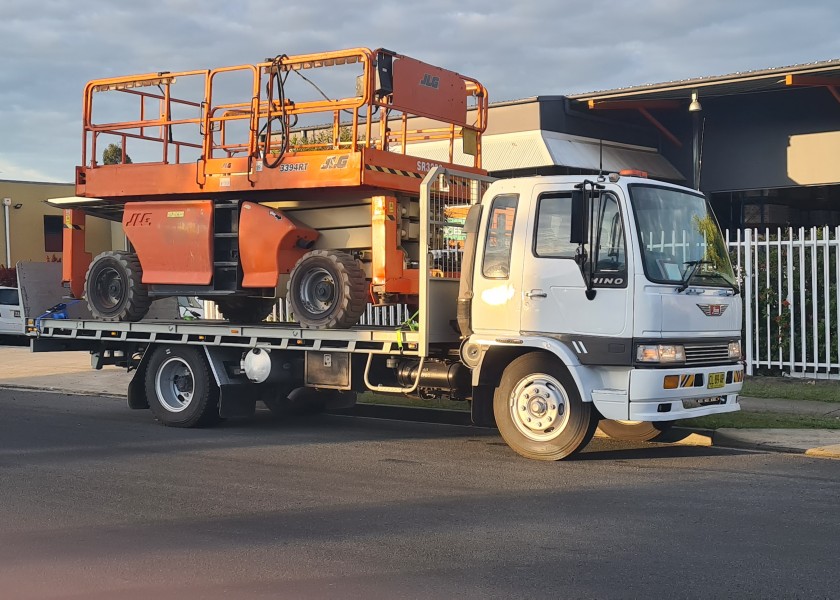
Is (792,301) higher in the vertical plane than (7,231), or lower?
lower

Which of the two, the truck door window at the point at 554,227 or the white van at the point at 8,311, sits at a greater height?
the truck door window at the point at 554,227

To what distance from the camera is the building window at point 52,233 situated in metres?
43.3

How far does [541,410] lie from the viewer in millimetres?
9156

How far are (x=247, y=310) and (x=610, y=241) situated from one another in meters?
6.51

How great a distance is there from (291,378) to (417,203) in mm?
2432

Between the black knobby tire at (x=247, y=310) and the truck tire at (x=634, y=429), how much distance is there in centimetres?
495

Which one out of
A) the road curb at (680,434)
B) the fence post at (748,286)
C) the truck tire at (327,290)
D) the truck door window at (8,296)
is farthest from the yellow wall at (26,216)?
the truck tire at (327,290)

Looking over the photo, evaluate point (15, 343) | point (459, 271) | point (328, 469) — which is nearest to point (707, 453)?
point (459, 271)

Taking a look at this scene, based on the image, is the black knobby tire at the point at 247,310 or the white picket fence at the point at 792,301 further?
the white picket fence at the point at 792,301

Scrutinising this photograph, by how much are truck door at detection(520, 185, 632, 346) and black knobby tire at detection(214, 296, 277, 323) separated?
16.9ft

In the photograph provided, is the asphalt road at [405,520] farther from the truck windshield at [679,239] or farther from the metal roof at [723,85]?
the metal roof at [723,85]

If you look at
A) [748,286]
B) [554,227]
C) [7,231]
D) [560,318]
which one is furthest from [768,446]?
[7,231]

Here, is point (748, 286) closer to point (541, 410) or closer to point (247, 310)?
point (541, 410)

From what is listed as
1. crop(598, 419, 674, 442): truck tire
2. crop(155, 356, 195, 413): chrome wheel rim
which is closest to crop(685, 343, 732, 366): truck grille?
crop(598, 419, 674, 442): truck tire
